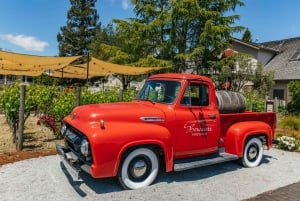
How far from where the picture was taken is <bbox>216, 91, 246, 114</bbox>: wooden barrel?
267 inches

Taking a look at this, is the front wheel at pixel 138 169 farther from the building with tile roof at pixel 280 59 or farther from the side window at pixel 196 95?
the building with tile roof at pixel 280 59

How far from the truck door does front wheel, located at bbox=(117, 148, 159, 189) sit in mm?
576

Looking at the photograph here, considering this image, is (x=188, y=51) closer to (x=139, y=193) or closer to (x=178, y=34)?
(x=178, y=34)

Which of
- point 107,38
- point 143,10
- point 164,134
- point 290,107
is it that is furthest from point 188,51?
point 107,38

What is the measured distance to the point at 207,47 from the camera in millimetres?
21453

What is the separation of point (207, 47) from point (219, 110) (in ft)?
50.4

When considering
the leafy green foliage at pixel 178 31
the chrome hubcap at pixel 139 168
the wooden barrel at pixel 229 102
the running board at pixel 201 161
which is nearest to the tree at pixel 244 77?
the leafy green foliage at pixel 178 31

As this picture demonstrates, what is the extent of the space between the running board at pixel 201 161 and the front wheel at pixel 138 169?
17.5 inches

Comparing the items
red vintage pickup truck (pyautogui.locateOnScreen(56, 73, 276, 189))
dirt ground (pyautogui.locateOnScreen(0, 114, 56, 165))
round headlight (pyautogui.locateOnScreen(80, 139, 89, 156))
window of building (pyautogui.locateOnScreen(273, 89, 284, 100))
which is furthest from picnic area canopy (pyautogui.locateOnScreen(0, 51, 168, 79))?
window of building (pyautogui.locateOnScreen(273, 89, 284, 100))

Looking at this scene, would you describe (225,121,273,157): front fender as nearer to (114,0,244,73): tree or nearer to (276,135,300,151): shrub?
(276,135,300,151): shrub

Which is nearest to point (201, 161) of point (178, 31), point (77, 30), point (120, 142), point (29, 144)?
point (120, 142)

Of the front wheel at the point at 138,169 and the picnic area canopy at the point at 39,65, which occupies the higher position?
the picnic area canopy at the point at 39,65

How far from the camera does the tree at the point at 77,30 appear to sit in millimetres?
43875

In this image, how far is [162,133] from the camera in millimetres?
5371
